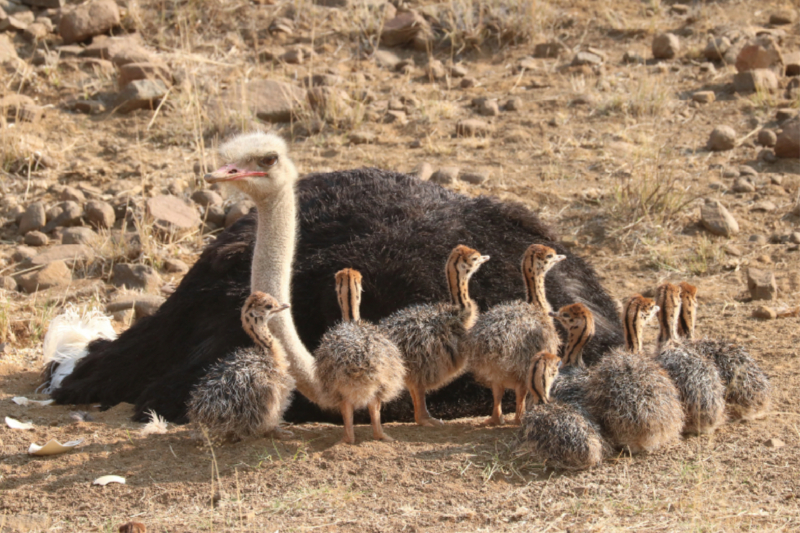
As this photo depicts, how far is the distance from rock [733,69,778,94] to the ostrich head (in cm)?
730

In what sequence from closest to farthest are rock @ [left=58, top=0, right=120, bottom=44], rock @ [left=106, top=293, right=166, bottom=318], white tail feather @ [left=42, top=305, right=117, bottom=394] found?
1. white tail feather @ [left=42, top=305, right=117, bottom=394]
2. rock @ [left=106, top=293, right=166, bottom=318]
3. rock @ [left=58, top=0, right=120, bottom=44]

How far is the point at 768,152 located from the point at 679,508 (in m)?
6.36

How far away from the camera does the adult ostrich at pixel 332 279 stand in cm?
588

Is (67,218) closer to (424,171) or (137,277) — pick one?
(137,277)

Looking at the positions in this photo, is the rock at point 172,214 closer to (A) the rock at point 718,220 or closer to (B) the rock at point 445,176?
(B) the rock at point 445,176

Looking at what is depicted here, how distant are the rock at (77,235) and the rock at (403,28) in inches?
200

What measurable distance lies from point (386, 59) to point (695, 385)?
325 inches

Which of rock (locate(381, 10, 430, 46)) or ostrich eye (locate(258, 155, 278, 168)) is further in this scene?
Answer: rock (locate(381, 10, 430, 46))

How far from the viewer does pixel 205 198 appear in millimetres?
9555

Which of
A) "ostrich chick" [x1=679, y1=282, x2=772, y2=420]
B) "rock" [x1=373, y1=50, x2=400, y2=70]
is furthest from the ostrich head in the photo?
"rock" [x1=373, y1=50, x2=400, y2=70]

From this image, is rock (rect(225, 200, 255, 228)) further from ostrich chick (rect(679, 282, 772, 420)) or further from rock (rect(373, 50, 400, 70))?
ostrich chick (rect(679, 282, 772, 420))

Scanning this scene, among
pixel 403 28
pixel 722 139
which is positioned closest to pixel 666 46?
pixel 722 139

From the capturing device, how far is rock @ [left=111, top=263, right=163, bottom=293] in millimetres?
8352

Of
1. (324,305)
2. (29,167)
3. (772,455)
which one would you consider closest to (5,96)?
(29,167)
